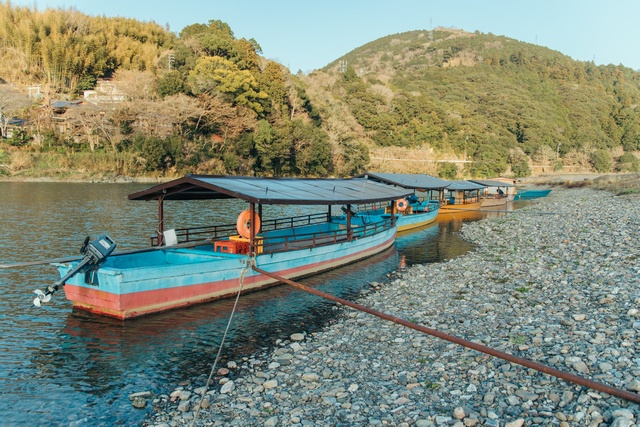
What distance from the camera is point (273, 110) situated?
81.1m

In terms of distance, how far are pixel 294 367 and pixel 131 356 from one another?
4437mm

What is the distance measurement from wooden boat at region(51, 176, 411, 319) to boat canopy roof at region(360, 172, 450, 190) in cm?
1084

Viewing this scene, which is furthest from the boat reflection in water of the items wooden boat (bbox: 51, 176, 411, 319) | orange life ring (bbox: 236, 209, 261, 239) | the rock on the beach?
orange life ring (bbox: 236, 209, 261, 239)

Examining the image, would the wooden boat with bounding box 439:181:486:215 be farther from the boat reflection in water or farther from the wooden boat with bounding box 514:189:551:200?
the boat reflection in water

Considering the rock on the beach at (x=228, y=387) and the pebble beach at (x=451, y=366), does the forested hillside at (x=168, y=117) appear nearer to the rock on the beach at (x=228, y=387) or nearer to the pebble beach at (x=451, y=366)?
the pebble beach at (x=451, y=366)

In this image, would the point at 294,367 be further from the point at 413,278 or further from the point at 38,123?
the point at 38,123

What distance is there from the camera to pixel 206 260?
1569 centimetres

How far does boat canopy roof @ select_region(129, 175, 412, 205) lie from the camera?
1588 cm

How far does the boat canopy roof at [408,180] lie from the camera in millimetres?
34562

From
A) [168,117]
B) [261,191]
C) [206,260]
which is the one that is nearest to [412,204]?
[261,191]


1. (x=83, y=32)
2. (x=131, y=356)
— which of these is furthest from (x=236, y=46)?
(x=131, y=356)

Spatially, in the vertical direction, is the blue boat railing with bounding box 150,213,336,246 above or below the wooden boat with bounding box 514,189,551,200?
above

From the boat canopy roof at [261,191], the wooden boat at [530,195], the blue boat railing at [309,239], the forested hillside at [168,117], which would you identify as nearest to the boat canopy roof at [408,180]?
the blue boat railing at [309,239]

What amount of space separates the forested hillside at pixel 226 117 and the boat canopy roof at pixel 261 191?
48700mm
